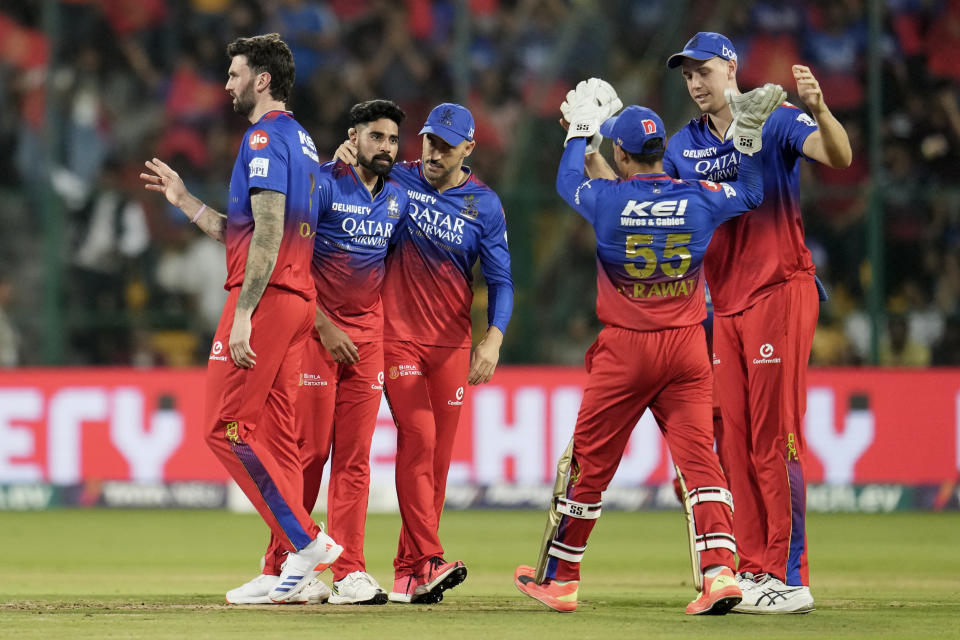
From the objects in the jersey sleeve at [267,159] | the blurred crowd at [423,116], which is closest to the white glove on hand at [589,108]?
the jersey sleeve at [267,159]

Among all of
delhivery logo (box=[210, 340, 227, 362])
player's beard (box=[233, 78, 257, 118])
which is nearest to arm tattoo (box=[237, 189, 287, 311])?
delhivery logo (box=[210, 340, 227, 362])

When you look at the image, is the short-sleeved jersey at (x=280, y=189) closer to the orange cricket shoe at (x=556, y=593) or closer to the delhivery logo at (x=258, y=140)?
the delhivery logo at (x=258, y=140)

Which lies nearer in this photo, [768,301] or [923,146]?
[768,301]

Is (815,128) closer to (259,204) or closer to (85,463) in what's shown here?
(259,204)

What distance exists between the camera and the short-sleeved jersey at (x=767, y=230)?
759 cm

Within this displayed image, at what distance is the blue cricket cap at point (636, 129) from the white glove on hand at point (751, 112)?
42 centimetres

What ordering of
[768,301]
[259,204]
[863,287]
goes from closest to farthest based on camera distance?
[259,204]
[768,301]
[863,287]

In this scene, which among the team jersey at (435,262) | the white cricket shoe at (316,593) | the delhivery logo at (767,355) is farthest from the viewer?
the team jersey at (435,262)

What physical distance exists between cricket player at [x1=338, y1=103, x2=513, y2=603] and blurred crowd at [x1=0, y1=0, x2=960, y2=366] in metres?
6.90

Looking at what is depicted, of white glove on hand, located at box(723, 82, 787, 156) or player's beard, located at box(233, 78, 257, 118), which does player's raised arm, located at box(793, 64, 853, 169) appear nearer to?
white glove on hand, located at box(723, 82, 787, 156)

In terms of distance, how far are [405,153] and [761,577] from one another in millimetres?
9618

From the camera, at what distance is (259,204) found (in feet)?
23.3

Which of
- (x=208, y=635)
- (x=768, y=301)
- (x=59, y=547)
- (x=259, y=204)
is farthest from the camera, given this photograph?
(x=59, y=547)

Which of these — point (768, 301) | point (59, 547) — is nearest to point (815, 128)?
point (768, 301)
